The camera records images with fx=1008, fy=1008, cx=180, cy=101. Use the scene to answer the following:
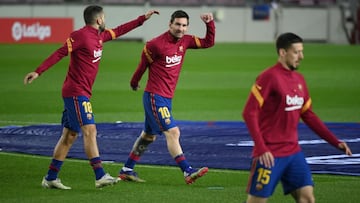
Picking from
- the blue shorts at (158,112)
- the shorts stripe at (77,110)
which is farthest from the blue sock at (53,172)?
the blue shorts at (158,112)

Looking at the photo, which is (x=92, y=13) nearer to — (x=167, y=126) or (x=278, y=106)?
(x=167, y=126)

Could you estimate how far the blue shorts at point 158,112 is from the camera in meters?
12.9

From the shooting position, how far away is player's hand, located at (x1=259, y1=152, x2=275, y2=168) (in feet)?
29.2

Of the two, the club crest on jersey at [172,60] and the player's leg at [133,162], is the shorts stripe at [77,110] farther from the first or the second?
the club crest on jersey at [172,60]

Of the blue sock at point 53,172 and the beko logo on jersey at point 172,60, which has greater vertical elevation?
the beko logo on jersey at point 172,60

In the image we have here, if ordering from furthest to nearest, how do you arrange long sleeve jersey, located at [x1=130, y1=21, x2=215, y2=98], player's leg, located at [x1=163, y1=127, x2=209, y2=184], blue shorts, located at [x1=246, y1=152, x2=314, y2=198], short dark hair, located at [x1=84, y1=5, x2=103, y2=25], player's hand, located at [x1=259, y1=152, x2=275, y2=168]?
long sleeve jersey, located at [x1=130, y1=21, x2=215, y2=98]
player's leg, located at [x1=163, y1=127, x2=209, y2=184]
short dark hair, located at [x1=84, y1=5, x2=103, y2=25]
blue shorts, located at [x1=246, y1=152, x2=314, y2=198]
player's hand, located at [x1=259, y1=152, x2=275, y2=168]

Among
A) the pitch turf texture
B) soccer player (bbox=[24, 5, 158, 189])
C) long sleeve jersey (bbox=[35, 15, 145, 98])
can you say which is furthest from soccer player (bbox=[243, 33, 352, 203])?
long sleeve jersey (bbox=[35, 15, 145, 98])

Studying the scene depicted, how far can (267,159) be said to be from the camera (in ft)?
29.2

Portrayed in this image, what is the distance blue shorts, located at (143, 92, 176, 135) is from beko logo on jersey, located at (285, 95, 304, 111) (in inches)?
148

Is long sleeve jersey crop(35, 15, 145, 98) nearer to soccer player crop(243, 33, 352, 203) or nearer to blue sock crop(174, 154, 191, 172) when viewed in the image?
blue sock crop(174, 154, 191, 172)

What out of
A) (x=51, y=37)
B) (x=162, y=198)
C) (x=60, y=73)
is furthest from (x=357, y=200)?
(x=51, y=37)

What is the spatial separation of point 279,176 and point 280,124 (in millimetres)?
477

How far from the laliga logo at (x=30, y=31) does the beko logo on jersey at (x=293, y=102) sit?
35464 millimetres

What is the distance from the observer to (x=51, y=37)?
44406 mm
